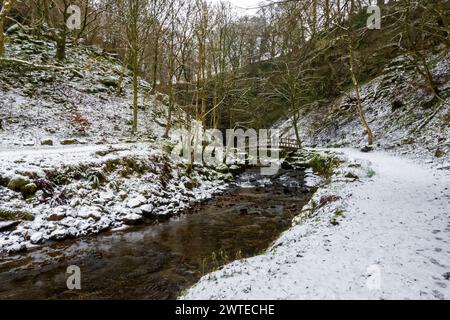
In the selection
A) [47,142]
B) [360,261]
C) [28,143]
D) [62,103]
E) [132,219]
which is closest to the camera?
[360,261]

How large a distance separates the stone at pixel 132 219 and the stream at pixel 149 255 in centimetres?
34

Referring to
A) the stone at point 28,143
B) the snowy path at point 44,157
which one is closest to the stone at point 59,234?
the snowy path at point 44,157

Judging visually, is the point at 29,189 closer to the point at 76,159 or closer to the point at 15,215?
the point at 15,215

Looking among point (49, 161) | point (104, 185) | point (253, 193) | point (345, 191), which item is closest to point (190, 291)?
point (345, 191)

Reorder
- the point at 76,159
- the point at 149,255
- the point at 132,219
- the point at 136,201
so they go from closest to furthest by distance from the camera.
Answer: the point at 149,255, the point at 132,219, the point at 136,201, the point at 76,159

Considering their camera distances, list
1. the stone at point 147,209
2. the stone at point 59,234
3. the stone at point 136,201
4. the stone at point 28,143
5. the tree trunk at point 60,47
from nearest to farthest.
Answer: the stone at point 59,234 → the stone at point 147,209 → the stone at point 136,201 → the stone at point 28,143 → the tree trunk at point 60,47

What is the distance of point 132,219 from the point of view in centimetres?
1018

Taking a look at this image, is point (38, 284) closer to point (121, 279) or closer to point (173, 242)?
point (121, 279)

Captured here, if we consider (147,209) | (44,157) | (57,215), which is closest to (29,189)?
(57,215)

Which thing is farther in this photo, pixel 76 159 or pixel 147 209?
pixel 76 159

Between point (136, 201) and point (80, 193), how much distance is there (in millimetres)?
1988

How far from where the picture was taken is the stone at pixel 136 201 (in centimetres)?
1092

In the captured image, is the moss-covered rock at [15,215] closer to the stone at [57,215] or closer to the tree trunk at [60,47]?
the stone at [57,215]
